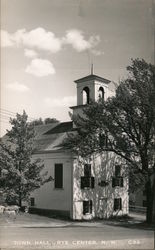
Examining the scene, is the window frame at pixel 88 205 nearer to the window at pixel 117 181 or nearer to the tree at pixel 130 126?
the window at pixel 117 181

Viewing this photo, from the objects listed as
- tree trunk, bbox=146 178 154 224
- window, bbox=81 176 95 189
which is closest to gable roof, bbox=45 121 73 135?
window, bbox=81 176 95 189

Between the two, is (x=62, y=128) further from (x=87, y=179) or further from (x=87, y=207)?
(x=87, y=207)

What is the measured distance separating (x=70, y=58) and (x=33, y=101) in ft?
7.59

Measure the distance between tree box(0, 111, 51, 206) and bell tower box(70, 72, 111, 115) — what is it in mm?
6148

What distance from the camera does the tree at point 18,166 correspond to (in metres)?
25.0

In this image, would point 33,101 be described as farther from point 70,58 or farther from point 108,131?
point 108,131

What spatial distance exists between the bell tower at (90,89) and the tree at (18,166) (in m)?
6.15

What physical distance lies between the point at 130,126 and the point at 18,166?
777 centimetres

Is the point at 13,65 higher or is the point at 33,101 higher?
the point at 13,65

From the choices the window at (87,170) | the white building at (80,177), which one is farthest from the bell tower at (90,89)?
the window at (87,170)

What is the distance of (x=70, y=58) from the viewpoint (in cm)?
1550

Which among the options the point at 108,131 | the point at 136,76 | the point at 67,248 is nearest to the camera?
the point at 67,248

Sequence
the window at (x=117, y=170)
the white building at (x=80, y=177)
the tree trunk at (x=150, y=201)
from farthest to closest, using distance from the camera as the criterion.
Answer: the window at (x=117, y=170) < the white building at (x=80, y=177) < the tree trunk at (x=150, y=201)

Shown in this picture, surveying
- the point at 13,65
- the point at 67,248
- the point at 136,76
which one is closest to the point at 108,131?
the point at 136,76
